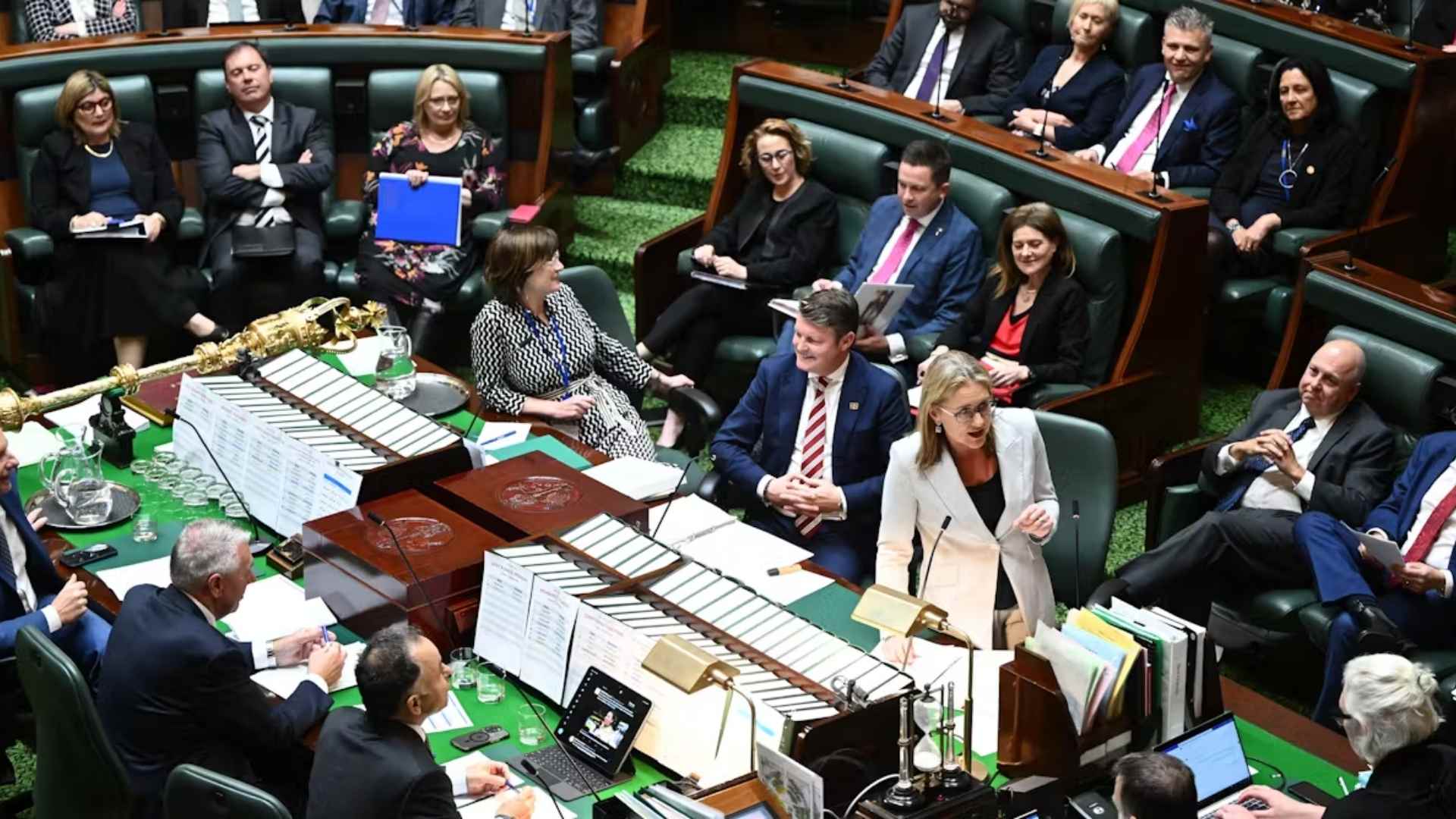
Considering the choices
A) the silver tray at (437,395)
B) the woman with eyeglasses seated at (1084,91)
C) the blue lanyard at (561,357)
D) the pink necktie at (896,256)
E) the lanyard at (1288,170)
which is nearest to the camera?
the silver tray at (437,395)

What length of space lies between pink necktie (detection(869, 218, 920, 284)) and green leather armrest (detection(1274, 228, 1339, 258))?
1.30m

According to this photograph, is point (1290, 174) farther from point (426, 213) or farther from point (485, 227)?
point (426, 213)

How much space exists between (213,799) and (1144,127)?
457cm

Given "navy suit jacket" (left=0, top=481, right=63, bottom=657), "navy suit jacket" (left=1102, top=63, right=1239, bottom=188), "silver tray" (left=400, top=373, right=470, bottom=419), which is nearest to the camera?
"navy suit jacket" (left=0, top=481, right=63, bottom=657)

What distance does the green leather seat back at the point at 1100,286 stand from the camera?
232 inches

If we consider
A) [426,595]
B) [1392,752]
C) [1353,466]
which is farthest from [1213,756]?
[426,595]

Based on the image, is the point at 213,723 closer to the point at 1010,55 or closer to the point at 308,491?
the point at 308,491

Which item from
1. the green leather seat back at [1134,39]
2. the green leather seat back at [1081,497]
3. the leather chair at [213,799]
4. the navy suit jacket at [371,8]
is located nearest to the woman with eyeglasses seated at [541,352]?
the green leather seat back at [1081,497]

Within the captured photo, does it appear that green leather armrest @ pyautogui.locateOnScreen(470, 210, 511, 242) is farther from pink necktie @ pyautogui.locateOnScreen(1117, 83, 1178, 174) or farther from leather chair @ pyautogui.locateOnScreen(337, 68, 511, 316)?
pink necktie @ pyautogui.locateOnScreen(1117, 83, 1178, 174)

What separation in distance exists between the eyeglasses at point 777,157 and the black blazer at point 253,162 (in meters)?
1.80

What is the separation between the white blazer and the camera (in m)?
4.55

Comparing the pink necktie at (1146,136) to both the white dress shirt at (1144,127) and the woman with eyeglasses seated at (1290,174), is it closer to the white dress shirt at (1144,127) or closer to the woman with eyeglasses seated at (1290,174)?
the white dress shirt at (1144,127)

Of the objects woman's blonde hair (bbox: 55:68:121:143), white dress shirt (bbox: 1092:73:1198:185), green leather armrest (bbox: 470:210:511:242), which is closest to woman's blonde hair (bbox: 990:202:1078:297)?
white dress shirt (bbox: 1092:73:1198:185)

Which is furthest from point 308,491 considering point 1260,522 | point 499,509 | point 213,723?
point 1260,522
